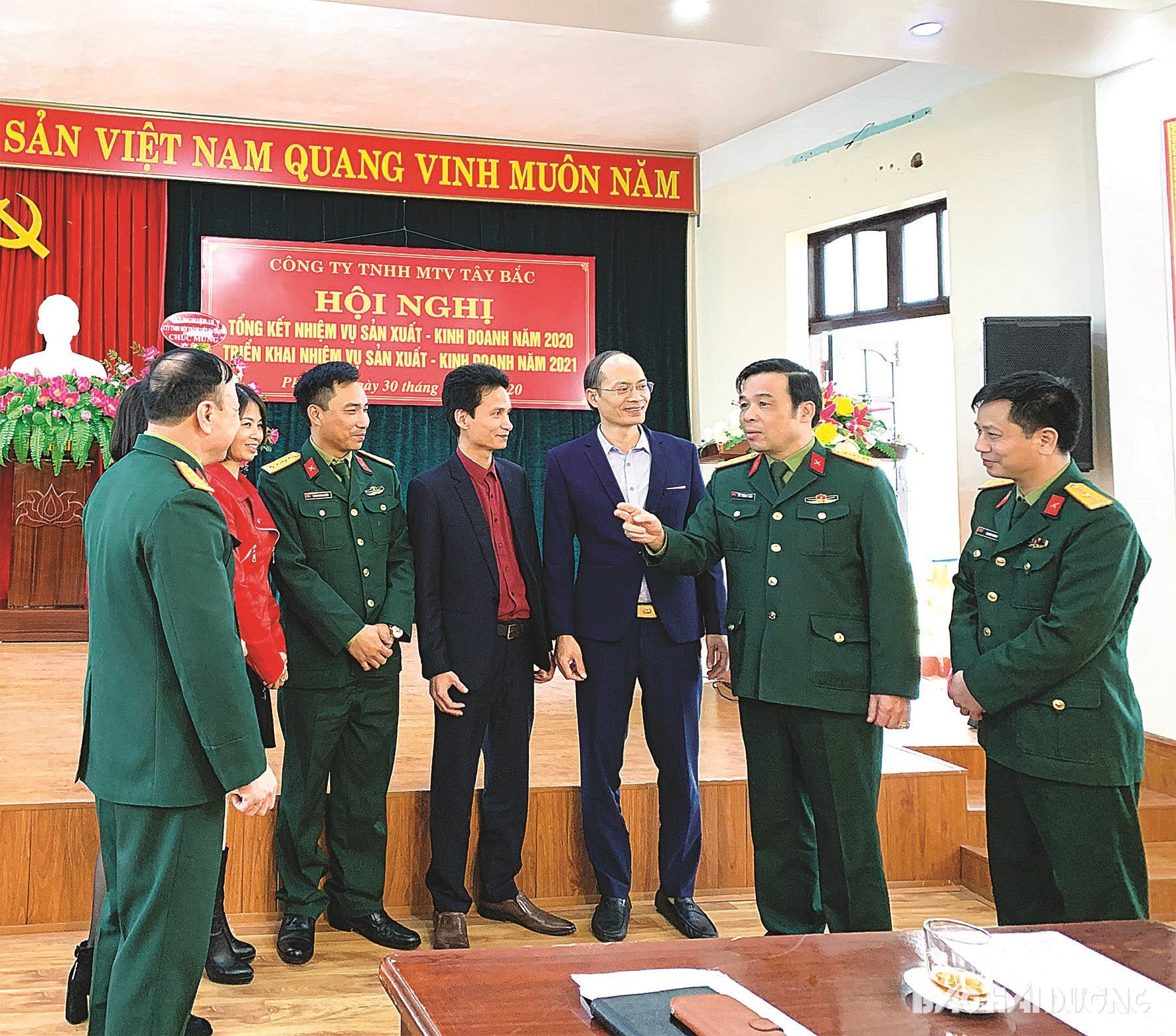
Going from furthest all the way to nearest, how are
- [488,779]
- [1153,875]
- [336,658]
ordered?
[1153,875] < [488,779] < [336,658]

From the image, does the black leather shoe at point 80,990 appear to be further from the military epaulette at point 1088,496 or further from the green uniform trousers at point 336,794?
the military epaulette at point 1088,496

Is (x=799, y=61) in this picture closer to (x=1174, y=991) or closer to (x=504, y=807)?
(x=504, y=807)

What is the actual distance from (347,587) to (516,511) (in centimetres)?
51

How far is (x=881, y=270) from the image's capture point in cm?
621

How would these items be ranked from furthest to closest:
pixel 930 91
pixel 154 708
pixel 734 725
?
pixel 930 91 < pixel 734 725 < pixel 154 708

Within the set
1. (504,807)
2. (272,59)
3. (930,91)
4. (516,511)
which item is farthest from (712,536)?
(272,59)

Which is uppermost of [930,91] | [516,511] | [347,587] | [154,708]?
[930,91]

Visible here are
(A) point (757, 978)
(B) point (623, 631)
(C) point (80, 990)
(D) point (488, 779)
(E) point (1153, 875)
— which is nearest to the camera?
(A) point (757, 978)

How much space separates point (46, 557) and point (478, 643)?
3.84 m

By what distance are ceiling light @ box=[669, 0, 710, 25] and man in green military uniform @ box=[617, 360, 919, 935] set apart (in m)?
1.57

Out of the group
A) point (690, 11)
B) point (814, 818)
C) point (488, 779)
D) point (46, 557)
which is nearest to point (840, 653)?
point (814, 818)

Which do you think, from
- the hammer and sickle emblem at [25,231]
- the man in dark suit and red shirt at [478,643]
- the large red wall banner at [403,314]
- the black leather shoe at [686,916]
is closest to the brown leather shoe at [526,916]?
the man in dark suit and red shirt at [478,643]

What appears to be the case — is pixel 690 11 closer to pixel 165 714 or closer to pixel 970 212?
pixel 970 212

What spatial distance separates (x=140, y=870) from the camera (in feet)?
6.21
